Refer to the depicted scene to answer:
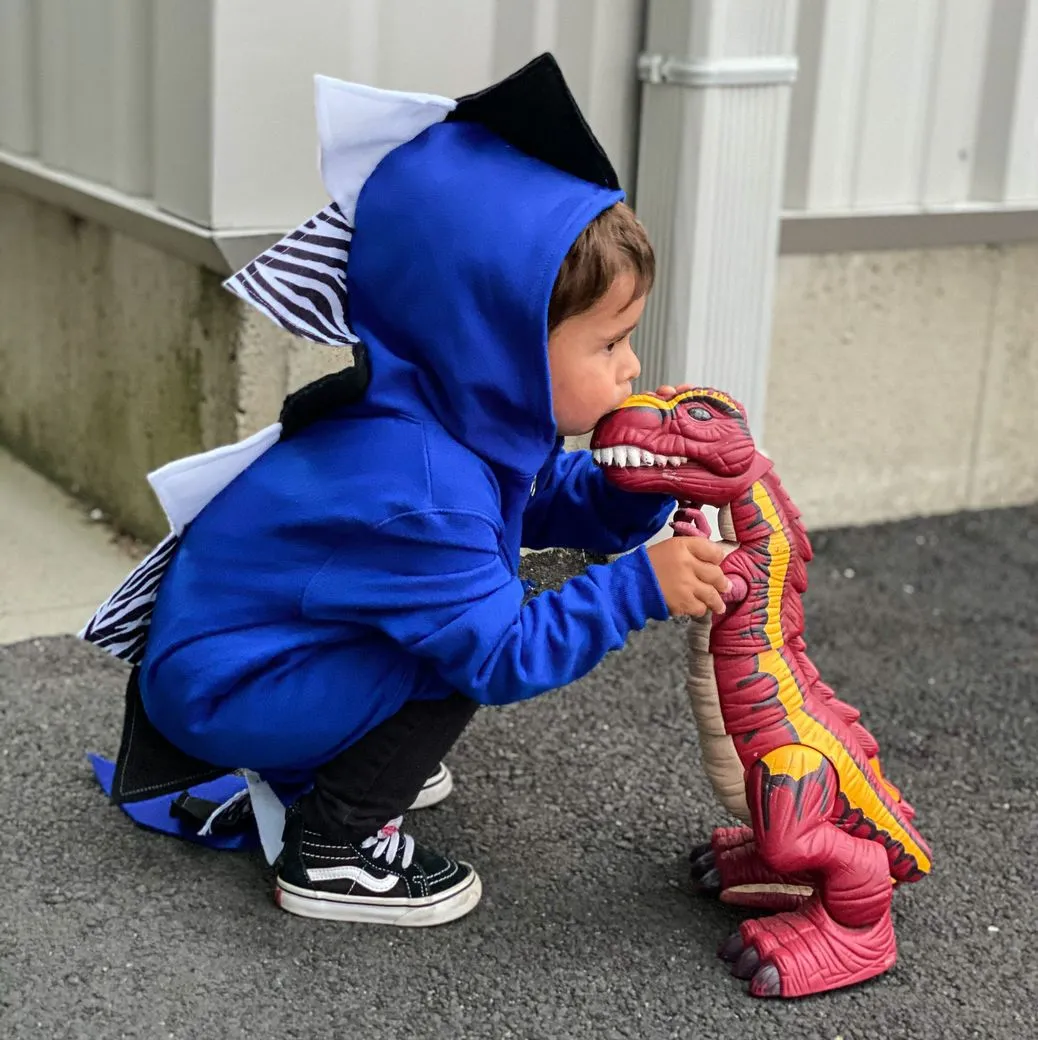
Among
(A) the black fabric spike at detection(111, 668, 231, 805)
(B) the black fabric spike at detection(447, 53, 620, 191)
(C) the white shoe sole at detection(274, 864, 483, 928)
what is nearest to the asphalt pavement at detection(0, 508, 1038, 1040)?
(C) the white shoe sole at detection(274, 864, 483, 928)

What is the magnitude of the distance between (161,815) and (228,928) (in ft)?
1.08

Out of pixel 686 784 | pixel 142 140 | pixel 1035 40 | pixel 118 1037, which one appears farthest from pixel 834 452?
pixel 118 1037

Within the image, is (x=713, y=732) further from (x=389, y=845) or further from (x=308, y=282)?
(x=308, y=282)

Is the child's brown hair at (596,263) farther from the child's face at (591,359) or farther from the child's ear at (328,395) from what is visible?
the child's ear at (328,395)

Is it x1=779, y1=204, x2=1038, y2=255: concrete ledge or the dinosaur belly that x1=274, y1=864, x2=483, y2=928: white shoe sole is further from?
x1=779, y1=204, x2=1038, y2=255: concrete ledge

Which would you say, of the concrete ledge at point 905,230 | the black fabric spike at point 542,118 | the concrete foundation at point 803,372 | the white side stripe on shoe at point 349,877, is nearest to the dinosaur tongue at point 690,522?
the black fabric spike at point 542,118

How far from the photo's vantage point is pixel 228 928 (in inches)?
91.4

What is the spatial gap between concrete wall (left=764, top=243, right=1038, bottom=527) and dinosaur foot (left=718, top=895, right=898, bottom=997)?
1993 millimetres

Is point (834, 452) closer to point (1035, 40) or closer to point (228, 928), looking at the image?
point (1035, 40)

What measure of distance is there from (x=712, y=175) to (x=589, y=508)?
1.22 meters

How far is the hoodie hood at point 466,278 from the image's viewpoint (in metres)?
2.08

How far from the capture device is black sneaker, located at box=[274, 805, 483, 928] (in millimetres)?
2355

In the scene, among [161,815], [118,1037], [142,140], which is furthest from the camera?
[142,140]

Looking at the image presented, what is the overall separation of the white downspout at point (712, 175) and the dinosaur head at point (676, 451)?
1.30 meters
